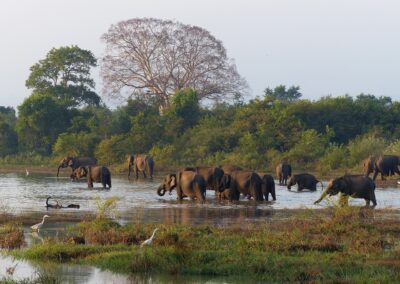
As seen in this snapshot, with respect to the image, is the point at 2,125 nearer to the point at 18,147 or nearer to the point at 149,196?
the point at 18,147

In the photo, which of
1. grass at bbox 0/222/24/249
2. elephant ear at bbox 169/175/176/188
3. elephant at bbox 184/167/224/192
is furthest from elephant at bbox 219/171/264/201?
grass at bbox 0/222/24/249

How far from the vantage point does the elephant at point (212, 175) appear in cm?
2584

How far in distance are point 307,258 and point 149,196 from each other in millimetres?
14116

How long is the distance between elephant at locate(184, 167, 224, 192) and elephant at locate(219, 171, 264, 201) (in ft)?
1.16

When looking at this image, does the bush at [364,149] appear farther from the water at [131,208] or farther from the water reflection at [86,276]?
the water reflection at [86,276]

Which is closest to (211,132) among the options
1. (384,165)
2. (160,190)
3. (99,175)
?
(384,165)

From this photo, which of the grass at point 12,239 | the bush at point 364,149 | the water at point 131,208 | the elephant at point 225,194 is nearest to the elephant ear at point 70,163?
the water at point 131,208

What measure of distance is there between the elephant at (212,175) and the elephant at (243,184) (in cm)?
35

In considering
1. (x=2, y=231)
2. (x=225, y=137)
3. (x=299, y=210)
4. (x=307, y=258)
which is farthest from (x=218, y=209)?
(x=225, y=137)

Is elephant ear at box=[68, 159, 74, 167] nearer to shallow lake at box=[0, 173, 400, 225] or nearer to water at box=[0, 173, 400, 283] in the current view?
water at box=[0, 173, 400, 283]

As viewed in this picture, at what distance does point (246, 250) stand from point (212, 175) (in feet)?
39.0

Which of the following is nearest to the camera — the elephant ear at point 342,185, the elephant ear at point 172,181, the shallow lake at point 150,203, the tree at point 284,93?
the shallow lake at point 150,203

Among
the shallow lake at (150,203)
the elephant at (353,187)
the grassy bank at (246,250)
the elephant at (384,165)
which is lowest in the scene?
the grassy bank at (246,250)

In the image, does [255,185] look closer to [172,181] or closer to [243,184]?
[243,184]
